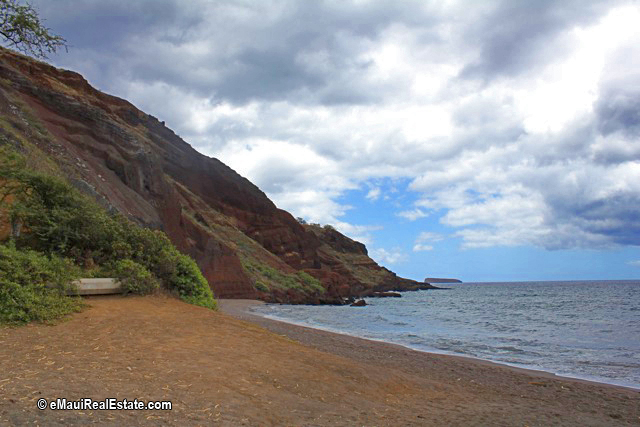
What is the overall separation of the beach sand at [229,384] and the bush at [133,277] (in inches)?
34.1

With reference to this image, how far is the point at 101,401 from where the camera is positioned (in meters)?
5.34

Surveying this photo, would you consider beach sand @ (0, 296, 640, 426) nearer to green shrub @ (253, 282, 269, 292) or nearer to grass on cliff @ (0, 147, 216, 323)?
grass on cliff @ (0, 147, 216, 323)

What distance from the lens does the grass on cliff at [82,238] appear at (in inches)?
516

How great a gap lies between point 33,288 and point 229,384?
5428 mm

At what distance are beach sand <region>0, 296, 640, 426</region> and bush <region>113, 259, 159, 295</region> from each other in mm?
866

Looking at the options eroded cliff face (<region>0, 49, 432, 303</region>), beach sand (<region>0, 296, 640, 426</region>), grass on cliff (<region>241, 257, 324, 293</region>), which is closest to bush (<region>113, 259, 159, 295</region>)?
beach sand (<region>0, 296, 640, 426</region>)

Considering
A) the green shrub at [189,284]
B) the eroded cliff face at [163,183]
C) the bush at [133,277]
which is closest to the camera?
the bush at [133,277]

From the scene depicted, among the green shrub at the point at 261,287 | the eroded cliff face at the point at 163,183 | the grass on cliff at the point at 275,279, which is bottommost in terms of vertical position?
the green shrub at the point at 261,287

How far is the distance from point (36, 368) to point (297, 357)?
14.5 feet

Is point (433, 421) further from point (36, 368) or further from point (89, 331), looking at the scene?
point (89, 331)

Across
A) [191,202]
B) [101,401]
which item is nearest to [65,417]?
[101,401]

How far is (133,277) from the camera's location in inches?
511

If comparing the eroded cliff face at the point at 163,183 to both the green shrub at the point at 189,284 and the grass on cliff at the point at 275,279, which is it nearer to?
the grass on cliff at the point at 275,279

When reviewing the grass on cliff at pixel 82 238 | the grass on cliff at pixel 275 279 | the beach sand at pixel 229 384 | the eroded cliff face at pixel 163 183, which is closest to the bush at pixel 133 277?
the grass on cliff at pixel 82 238
